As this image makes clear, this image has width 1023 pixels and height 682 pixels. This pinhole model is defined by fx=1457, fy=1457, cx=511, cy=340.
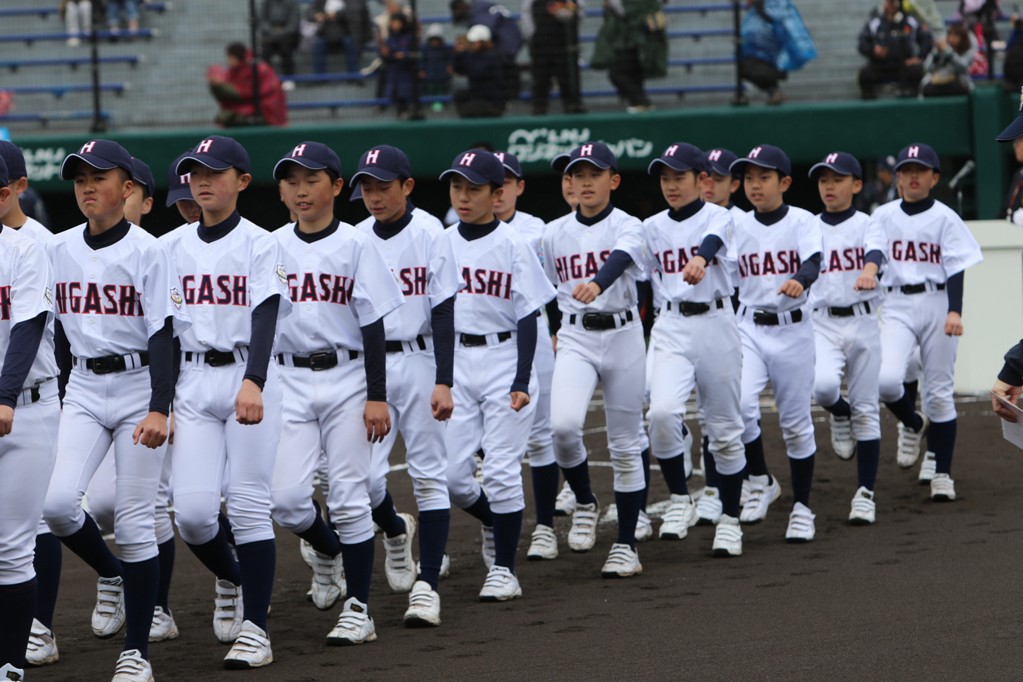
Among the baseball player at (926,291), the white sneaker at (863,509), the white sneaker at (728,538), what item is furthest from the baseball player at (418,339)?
the baseball player at (926,291)

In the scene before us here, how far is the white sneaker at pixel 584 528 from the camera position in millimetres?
8242

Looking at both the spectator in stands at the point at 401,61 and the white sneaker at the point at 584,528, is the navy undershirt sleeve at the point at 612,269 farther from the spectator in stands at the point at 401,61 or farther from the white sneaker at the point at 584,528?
the spectator in stands at the point at 401,61

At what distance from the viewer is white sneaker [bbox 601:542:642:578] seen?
7391 mm

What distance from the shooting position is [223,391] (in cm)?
580

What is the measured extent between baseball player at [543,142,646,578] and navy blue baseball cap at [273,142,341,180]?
1.65m

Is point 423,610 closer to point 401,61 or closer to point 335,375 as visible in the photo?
point 335,375

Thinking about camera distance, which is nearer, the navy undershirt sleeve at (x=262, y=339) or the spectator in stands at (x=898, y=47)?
the navy undershirt sleeve at (x=262, y=339)

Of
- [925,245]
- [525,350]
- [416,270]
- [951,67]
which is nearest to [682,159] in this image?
[525,350]

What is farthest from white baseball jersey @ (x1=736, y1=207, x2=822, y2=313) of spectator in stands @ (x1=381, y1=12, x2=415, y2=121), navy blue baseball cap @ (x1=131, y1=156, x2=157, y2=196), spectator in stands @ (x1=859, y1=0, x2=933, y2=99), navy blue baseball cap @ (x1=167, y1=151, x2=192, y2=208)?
spectator in stands @ (x1=859, y1=0, x2=933, y2=99)

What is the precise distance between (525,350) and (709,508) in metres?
2.42

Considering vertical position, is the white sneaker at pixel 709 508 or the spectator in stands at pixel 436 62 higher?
the spectator in stands at pixel 436 62

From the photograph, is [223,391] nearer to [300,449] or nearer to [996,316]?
[300,449]

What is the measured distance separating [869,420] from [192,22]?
481 inches

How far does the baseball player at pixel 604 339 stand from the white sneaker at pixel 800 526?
97 centimetres
